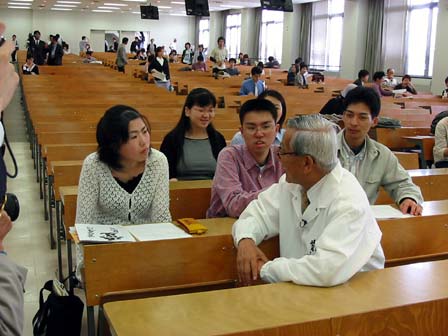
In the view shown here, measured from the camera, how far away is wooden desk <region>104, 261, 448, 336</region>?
1.36 meters

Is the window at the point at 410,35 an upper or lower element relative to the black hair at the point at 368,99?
upper

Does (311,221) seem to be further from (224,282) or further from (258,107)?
(258,107)

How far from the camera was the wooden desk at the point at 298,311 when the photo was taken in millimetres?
1360

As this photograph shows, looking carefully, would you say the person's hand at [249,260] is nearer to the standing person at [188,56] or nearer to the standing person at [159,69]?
the standing person at [159,69]

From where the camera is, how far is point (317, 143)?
181 centimetres

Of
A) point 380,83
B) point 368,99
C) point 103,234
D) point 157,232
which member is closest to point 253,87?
point 380,83

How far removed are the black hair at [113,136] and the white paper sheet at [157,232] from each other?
0.45 m

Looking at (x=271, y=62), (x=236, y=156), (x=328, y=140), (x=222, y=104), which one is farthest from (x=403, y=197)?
(x=271, y=62)

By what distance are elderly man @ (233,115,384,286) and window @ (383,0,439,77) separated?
1340 cm

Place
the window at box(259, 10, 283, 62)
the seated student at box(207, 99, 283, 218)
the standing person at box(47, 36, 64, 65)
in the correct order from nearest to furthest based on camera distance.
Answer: the seated student at box(207, 99, 283, 218) < the standing person at box(47, 36, 64, 65) < the window at box(259, 10, 283, 62)

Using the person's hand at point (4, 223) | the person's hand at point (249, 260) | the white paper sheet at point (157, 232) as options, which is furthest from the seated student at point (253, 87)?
the person's hand at point (4, 223)

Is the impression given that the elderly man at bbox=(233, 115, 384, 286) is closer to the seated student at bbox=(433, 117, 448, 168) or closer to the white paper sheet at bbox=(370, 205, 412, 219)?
the white paper sheet at bbox=(370, 205, 412, 219)

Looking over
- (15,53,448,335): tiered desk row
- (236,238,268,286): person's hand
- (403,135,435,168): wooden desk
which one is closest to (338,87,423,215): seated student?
(15,53,448,335): tiered desk row

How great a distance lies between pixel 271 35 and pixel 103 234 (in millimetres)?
20982
